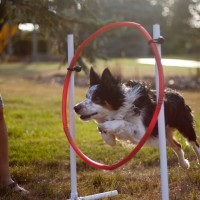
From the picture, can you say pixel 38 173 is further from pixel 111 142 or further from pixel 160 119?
pixel 160 119

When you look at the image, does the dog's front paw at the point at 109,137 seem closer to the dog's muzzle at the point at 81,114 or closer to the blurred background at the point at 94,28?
the dog's muzzle at the point at 81,114

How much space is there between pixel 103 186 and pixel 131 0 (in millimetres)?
43903

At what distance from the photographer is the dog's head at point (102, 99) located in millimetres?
4539

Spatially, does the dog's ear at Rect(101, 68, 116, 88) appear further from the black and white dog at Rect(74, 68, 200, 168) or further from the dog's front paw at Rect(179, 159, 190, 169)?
the dog's front paw at Rect(179, 159, 190, 169)

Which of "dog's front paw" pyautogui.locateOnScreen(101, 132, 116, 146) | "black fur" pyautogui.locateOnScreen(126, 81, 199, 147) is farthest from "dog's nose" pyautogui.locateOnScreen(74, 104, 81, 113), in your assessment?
"black fur" pyautogui.locateOnScreen(126, 81, 199, 147)

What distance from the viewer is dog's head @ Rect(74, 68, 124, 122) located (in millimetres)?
4539

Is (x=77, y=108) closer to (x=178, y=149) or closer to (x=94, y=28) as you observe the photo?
(x=178, y=149)

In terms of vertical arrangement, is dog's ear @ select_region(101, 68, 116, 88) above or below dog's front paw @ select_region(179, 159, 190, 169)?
above

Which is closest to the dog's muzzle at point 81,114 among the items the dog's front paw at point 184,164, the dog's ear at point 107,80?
the dog's ear at point 107,80

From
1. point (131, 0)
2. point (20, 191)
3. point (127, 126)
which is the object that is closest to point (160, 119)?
point (127, 126)

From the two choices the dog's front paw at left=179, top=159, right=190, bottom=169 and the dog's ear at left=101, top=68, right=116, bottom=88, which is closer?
the dog's ear at left=101, top=68, right=116, bottom=88

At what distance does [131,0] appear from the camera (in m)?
47.0

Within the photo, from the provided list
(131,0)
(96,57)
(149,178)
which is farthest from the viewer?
(131,0)

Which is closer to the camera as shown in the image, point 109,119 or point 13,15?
point 109,119
